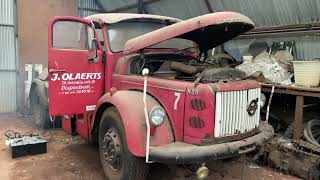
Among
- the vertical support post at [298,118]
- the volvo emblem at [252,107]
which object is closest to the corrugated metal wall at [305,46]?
the vertical support post at [298,118]

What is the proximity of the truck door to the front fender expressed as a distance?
3.60ft

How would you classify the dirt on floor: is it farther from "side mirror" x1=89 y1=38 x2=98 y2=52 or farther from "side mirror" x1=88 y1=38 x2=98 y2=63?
"side mirror" x1=89 y1=38 x2=98 y2=52

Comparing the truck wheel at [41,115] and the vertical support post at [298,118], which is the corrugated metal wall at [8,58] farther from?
the vertical support post at [298,118]

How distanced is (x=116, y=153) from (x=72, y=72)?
154 cm

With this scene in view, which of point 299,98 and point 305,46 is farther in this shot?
point 305,46

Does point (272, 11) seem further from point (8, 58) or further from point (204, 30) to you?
point (8, 58)

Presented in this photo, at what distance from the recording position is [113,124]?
12.5 feet

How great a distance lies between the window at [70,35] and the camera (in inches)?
184

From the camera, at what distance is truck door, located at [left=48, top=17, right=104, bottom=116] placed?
4.44 m

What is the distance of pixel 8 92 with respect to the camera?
8.93m

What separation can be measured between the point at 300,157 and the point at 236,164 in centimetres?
94

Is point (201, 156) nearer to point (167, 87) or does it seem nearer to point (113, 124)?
point (167, 87)

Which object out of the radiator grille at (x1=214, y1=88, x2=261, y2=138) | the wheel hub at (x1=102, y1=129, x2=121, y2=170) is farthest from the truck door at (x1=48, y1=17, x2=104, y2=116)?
the radiator grille at (x1=214, y1=88, x2=261, y2=138)

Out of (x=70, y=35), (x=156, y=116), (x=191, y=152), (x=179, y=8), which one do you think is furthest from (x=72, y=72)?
(x=179, y=8)
